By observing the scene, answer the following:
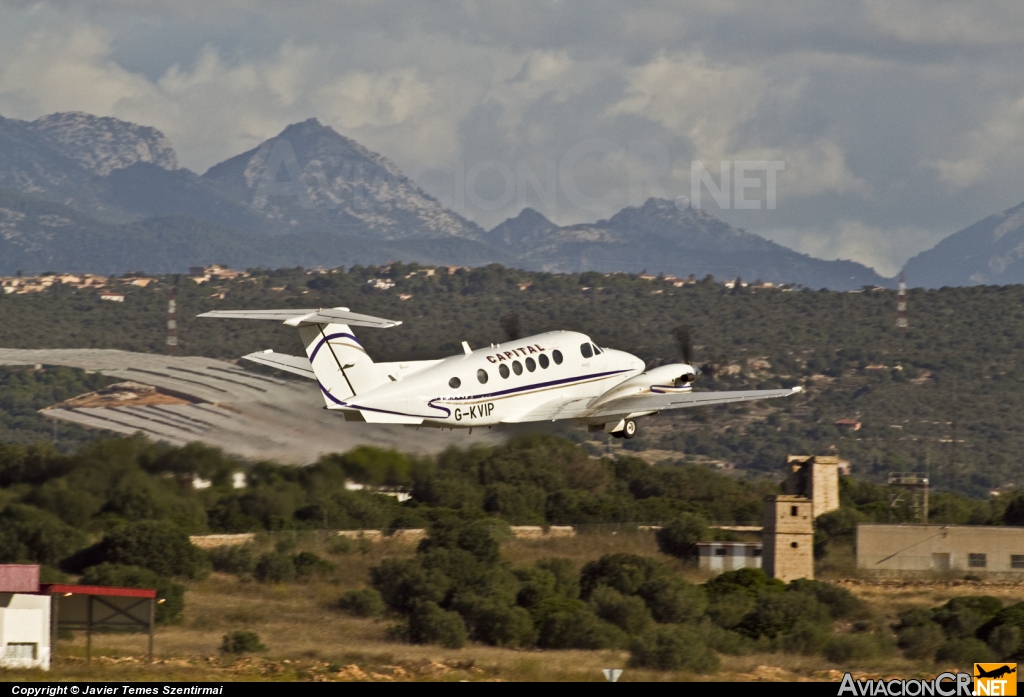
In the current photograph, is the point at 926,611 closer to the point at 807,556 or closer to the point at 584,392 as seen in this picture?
the point at 807,556

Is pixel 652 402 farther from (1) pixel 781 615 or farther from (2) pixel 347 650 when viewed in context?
(1) pixel 781 615

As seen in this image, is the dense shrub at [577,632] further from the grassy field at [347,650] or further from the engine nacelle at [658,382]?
the engine nacelle at [658,382]

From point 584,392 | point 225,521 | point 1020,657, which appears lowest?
point 1020,657

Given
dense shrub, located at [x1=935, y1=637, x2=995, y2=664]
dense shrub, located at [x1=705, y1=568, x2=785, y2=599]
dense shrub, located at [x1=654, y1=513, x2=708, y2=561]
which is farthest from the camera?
dense shrub, located at [x1=654, y1=513, x2=708, y2=561]

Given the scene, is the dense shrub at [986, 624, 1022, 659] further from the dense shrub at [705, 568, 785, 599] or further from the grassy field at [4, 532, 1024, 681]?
the dense shrub at [705, 568, 785, 599]

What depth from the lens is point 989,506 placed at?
10331 cm

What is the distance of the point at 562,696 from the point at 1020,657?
34.7 m

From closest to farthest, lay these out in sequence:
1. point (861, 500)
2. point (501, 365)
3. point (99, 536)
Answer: point (501, 365) → point (99, 536) → point (861, 500)

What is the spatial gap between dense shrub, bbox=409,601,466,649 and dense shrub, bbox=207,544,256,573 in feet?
50.6

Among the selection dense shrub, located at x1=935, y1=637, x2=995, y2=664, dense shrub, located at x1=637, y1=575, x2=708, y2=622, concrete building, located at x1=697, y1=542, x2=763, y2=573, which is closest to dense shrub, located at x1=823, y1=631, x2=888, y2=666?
dense shrub, located at x1=935, y1=637, x2=995, y2=664

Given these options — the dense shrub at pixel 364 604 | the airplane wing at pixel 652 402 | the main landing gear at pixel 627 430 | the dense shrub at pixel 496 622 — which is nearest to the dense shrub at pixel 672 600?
the dense shrub at pixel 496 622

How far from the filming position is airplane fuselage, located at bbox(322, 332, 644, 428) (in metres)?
44.9

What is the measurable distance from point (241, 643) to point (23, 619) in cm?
1110

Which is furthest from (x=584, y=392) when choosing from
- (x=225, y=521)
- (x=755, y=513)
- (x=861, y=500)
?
(x=861, y=500)
